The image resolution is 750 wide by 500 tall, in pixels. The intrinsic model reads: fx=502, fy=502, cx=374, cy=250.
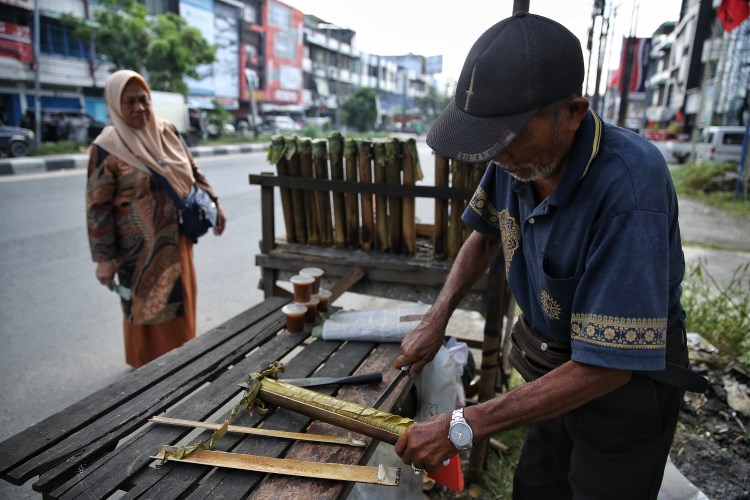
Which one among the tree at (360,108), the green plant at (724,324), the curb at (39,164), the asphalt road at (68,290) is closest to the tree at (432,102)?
the tree at (360,108)

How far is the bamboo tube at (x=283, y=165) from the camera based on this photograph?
2842 millimetres

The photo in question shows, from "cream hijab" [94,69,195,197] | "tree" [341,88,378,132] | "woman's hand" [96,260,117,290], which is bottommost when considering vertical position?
Result: "woman's hand" [96,260,117,290]

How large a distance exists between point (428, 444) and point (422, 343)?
51cm

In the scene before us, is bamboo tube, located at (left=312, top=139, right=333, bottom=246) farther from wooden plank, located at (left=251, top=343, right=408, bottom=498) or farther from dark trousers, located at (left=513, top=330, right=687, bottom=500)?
dark trousers, located at (left=513, top=330, right=687, bottom=500)

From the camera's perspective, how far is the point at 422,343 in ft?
5.88

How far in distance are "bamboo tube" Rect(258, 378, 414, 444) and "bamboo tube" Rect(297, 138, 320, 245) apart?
1468 millimetres

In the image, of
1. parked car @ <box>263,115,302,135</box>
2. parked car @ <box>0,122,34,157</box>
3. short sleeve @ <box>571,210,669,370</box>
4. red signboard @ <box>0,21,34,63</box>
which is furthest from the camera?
parked car @ <box>263,115,302,135</box>

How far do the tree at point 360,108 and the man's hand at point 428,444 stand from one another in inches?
1456

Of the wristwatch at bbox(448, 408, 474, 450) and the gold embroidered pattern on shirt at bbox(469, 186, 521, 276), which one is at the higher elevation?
the gold embroidered pattern on shirt at bbox(469, 186, 521, 276)

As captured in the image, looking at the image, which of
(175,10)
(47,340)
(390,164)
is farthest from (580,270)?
(175,10)

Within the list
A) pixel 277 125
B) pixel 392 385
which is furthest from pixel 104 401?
pixel 277 125

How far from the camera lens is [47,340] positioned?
3.75 m

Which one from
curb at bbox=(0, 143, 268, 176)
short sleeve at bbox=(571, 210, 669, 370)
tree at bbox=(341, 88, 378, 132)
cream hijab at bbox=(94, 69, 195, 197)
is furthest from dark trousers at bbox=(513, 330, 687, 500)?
tree at bbox=(341, 88, 378, 132)

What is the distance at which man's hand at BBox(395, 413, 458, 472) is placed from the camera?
1.31 m
